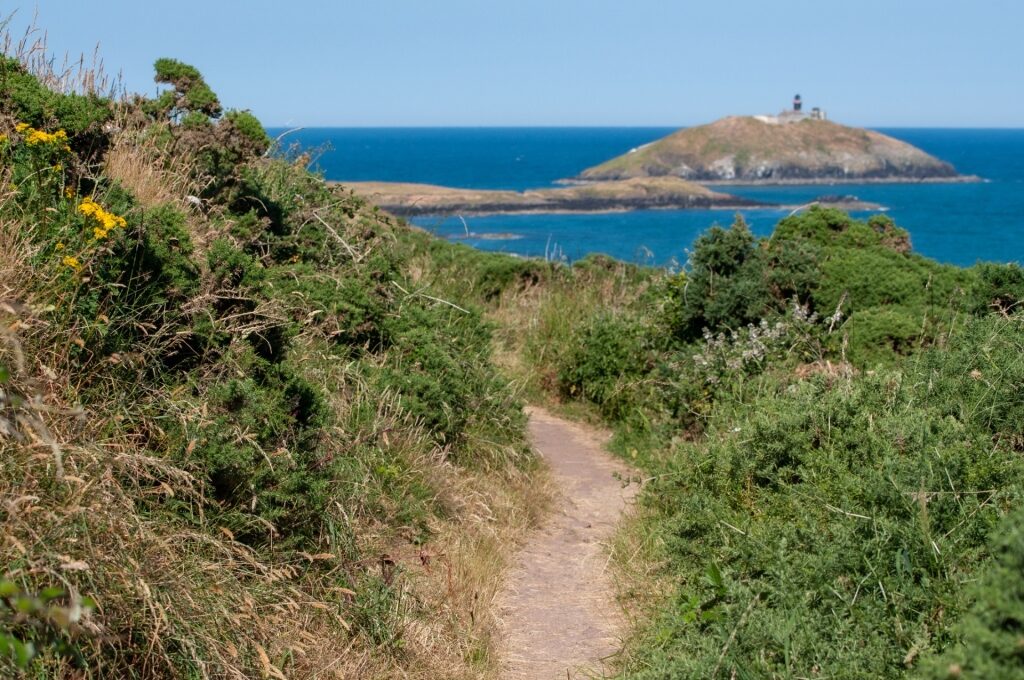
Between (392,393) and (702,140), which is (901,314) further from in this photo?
(702,140)

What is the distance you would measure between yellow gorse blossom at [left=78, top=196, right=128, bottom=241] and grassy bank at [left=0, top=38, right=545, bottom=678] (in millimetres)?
13

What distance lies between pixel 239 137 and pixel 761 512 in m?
4.44

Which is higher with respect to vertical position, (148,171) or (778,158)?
(148,171)

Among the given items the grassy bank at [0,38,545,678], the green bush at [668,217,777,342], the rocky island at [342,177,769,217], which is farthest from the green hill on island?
the grassy bank at [0,38,545,678]

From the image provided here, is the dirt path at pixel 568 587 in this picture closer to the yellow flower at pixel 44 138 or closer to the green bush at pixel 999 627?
the green bush at pixel 999 627

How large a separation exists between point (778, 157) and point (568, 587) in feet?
362

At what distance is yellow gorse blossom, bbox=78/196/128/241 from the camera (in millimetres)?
4918

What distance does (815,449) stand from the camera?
18.4ft

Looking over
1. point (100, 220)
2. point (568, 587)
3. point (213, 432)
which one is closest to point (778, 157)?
point (568, 587)

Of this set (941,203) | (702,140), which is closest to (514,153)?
(702,140)

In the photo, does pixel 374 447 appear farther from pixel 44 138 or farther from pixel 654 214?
pixel 654 214

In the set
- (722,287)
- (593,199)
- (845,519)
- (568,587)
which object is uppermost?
(722,287)

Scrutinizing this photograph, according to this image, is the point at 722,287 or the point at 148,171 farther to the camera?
the point at 722,287

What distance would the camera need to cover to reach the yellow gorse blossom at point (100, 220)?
492 centimetres
